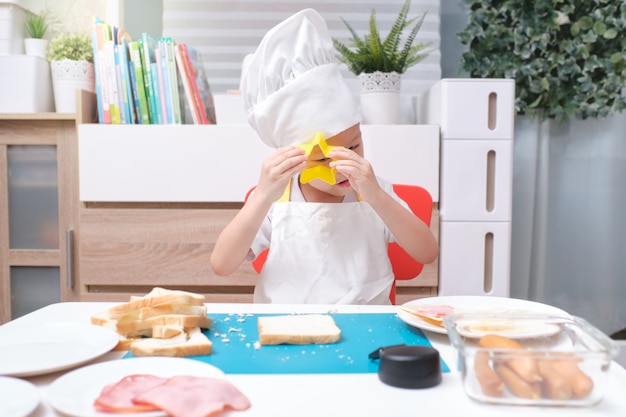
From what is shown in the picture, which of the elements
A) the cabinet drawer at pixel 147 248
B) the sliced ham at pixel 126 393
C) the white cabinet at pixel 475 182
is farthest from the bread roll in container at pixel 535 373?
the cabinet drawer at pixel 147 248

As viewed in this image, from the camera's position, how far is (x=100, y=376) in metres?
0.62

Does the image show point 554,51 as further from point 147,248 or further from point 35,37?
point 35,37

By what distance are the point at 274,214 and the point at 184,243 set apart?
783 millimetres

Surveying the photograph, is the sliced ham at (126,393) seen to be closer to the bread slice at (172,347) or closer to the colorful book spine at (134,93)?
the bread slice at (172,347)

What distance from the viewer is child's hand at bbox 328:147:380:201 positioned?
46.0 inches

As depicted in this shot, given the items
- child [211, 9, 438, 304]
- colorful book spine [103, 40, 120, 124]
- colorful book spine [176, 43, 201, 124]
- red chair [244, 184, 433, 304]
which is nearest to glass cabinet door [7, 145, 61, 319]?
colorful book spine [103, 40, 120, 124]

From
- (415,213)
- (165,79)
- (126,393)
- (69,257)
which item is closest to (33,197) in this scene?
(69,257)

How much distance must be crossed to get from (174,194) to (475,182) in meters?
1.04

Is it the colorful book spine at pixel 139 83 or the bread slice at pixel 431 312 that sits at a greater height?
the colorful book spine at pixel 139 83

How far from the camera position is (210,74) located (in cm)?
247

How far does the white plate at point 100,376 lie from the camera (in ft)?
1.78

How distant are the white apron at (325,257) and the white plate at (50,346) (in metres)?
0.52

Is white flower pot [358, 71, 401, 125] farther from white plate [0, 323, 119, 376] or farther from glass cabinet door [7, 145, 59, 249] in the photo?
white plate [0, 323, 119, 376]

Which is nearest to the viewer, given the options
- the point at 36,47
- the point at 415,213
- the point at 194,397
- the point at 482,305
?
the point at 194,397
